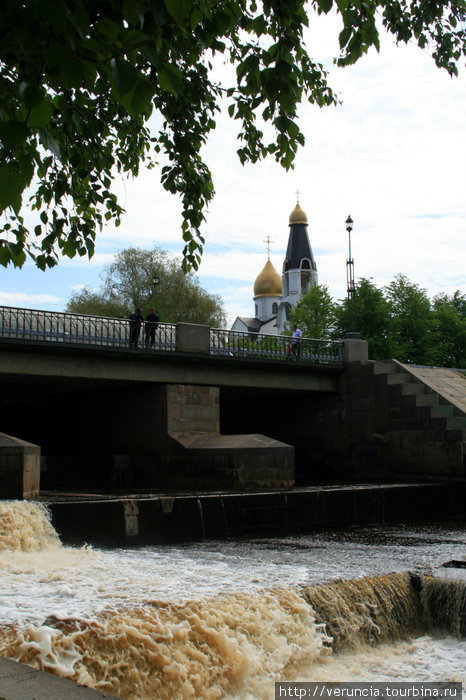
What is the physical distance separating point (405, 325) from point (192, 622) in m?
38.2

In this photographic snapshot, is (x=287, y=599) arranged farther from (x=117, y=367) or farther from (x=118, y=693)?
(x=117, y=367)

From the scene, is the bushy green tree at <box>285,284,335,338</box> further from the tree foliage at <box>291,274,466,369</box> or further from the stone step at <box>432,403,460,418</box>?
the stone step at <box>432,403,460,418</box>

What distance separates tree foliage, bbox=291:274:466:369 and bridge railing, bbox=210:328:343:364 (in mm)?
13491

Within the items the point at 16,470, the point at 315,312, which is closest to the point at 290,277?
the point at 315,312

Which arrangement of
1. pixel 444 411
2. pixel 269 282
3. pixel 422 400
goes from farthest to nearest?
pixel 269 282 < pixel 422 400 < pixel 444 411

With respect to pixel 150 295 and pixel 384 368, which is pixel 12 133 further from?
pixel 150 295

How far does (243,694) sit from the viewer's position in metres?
6.86

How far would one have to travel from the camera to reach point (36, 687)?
414 centimetres

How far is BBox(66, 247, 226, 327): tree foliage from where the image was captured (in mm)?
50188

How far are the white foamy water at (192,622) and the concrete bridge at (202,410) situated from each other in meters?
7.55

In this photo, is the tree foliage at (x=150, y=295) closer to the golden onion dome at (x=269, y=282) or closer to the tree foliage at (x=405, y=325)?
the tree foliage at (x=405, y=325)

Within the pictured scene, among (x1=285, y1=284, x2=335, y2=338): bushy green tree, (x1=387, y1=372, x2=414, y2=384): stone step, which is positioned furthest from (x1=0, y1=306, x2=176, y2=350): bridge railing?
(x1=285, y1=284, x2=335, y2=338): bushy green tree

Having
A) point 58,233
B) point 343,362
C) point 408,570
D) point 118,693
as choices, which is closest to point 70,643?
point 118,693

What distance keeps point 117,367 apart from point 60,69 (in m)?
19.3
